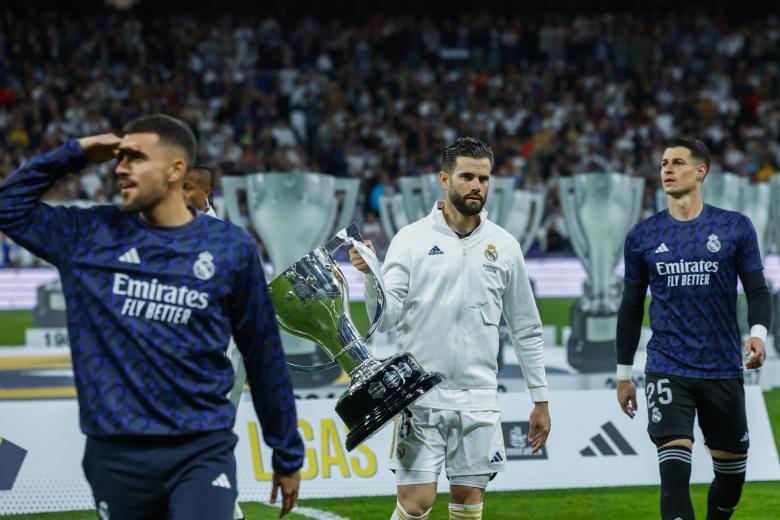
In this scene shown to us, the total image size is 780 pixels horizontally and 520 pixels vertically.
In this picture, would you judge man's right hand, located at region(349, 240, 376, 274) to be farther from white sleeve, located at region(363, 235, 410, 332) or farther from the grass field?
the grass field

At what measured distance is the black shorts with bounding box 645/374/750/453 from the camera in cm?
515

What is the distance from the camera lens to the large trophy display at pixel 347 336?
170 inches

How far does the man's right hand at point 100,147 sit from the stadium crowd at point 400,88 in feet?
59.7

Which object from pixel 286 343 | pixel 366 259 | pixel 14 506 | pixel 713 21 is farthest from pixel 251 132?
pixel 366 259

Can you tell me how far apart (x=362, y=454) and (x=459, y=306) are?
229 cm

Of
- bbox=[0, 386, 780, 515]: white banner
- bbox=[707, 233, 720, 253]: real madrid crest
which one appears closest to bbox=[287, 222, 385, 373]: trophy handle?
bbox=[707, 233, 720, 253]: real madrid crest

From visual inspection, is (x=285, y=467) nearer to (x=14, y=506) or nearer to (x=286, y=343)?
(x=14, y=506)

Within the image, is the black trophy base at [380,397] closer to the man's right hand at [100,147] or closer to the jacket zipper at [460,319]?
the jacket zipper at [460,319]

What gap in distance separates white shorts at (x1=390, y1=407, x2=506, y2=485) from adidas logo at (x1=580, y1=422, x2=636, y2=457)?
2427mm

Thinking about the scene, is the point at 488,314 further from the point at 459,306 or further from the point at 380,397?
the point at 380,397

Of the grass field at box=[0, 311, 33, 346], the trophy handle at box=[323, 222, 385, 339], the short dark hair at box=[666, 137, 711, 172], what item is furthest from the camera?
the grass field at box=[0, 311, 33, 346]

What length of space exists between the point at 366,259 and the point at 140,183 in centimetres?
138

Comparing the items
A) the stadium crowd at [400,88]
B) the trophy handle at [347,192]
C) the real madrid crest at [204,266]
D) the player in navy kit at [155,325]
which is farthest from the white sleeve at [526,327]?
the stadium crowd at [400,88]

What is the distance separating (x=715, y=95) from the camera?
27781 mm
